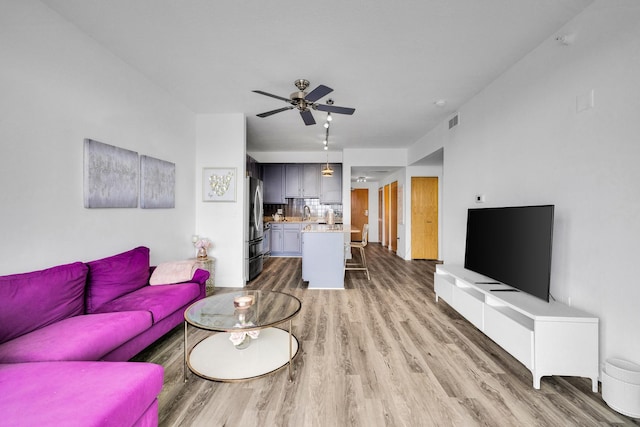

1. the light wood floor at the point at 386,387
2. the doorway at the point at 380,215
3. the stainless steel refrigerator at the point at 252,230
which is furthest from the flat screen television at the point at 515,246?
the doorway at the point at 380,215

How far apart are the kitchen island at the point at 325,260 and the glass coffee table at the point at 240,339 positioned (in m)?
1.94

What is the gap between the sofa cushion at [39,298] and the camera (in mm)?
1673

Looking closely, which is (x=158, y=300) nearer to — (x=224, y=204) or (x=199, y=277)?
(x=199, y=277)

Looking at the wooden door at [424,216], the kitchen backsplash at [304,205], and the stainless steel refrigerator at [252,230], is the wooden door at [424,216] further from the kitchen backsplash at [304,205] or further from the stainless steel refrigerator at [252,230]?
the stainless steel refrigerator at [252,230]

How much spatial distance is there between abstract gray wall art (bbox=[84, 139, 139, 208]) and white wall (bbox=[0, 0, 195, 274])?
6 cm

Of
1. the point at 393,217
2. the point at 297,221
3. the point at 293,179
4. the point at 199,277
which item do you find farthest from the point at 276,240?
the point at 199,277

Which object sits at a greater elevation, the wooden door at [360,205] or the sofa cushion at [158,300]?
the wooden door at [360,205]

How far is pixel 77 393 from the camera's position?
1.17 m

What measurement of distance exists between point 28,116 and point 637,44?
13.9ft

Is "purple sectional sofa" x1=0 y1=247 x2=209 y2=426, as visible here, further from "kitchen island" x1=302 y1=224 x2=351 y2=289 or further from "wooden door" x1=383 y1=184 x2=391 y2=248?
"wooden door" x1=383 y1=184 x2=391 y2=248

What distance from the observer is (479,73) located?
3.06 m

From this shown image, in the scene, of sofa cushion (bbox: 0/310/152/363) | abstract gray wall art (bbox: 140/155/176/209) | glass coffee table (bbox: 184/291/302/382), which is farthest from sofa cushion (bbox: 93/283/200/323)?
abstract gray wall art (bbox: 140/155/176/209)

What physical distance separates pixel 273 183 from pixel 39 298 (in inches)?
225

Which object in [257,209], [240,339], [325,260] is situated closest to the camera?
[240,339]
